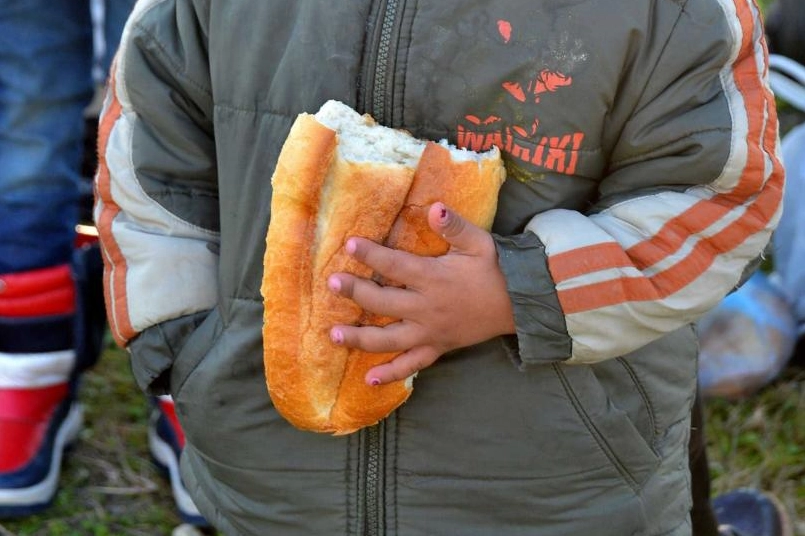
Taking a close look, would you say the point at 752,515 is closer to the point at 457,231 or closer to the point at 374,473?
the point at 374,473

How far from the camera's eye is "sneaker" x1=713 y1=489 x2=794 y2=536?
2.41m

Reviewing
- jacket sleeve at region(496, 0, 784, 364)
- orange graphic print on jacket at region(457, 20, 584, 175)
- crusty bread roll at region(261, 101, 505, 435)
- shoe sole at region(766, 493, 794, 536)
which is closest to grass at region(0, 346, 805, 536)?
shoe sole at region(766, 493, 794, 536)

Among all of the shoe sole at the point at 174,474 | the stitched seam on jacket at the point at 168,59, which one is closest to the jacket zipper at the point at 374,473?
the stitched seam on jacket at the point at 168,59

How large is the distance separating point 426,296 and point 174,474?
1.39 m

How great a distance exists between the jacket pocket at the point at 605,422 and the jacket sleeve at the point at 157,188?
23.2 inches

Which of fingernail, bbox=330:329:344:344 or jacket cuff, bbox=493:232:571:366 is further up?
jacket cuff, bbox=493:232:571:366

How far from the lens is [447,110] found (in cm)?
150

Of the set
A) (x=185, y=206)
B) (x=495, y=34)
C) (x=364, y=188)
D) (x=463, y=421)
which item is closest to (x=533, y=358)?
(x=463, y=421)

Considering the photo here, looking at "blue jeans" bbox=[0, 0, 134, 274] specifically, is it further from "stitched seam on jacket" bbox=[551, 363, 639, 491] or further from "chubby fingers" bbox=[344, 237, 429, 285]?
"stitched seam on jacket" bbox=[551, 363, 639, 491]

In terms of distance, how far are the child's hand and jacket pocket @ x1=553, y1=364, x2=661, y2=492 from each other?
0.16 metres

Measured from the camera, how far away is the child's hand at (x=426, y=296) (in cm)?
143

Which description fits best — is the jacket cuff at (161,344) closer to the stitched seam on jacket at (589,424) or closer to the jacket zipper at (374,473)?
the jacket zipper at (374,473)

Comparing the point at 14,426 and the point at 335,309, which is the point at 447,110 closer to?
the point at 335,309

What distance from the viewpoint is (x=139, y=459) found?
110 inches
